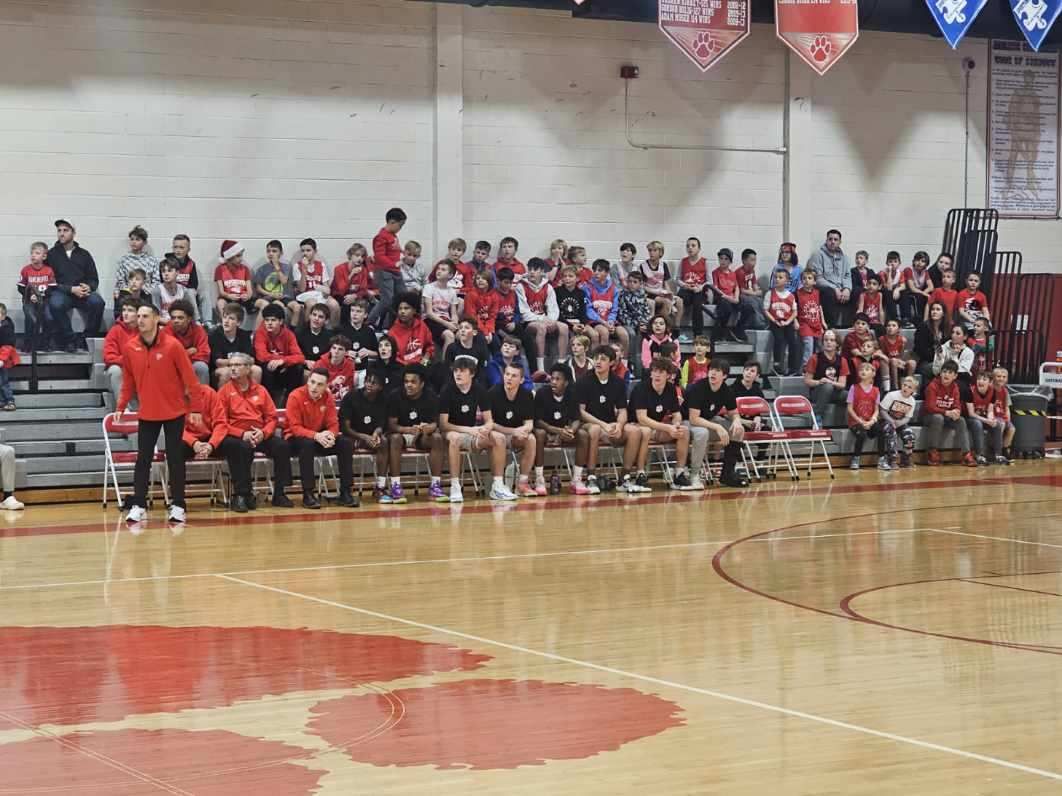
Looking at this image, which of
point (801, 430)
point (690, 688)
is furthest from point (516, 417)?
A: point (690, 688)

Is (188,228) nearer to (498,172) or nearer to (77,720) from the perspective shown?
(498,172)

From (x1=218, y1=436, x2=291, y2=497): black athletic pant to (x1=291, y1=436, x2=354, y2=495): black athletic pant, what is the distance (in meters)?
0.12

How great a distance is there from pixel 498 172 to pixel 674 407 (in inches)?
193

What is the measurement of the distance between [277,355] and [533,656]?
8166mm

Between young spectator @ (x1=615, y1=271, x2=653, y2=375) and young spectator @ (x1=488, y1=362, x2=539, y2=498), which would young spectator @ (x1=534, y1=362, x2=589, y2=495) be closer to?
young spectator @ (x1=488, y1=362, x2=539, y2=498)

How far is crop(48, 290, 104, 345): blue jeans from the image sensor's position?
51.1ft

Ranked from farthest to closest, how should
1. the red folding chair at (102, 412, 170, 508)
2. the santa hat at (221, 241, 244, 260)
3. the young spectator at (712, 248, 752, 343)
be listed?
the young spectator at (712, 248, 752, 343), the santa hat at (221, 241, 244, 260), the red folding chair at (102, 412, 170, 508)

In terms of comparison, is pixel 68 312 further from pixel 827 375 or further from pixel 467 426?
pixel 827 375

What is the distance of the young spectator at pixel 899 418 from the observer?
17469 millimetres

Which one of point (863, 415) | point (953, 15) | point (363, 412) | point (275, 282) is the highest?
point (953, 15)

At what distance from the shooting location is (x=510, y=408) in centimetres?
1446

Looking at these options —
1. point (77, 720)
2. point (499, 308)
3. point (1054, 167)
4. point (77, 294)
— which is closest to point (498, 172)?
point (499, 308)

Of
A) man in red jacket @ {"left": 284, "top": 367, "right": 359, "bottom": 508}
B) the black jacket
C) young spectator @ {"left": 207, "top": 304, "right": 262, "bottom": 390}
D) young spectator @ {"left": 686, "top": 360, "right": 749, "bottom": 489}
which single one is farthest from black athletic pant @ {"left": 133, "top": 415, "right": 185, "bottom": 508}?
young spectator @ {"left": 686, "top": 360, "right": 749, "bottom": 489}

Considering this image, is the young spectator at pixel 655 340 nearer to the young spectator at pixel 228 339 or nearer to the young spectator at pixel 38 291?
the young spectator at pixel 228 339
